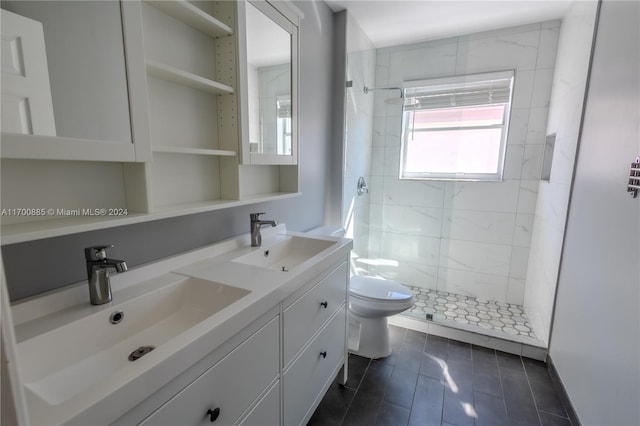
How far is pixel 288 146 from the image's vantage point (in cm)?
168

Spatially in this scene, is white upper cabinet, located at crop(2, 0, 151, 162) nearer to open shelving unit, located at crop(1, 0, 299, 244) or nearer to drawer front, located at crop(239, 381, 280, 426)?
open shelving unit, located at crop(1, 0, 299, 244)

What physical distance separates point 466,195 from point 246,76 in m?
2.25

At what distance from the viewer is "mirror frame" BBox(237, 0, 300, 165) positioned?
126 cm

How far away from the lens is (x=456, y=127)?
2682 millimetres

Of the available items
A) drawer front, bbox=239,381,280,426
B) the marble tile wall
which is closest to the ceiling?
the marble tile wall

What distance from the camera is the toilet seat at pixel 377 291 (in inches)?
75.2

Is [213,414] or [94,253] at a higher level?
[94,253]

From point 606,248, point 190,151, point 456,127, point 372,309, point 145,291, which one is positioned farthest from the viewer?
point 456,127

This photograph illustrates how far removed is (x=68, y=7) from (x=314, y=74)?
4.63 ft

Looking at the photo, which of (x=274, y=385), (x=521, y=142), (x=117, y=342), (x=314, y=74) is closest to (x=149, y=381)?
(x=117, y=342)

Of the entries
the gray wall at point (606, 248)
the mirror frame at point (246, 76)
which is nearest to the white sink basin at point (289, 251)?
the mirror frame at point (246, 76)

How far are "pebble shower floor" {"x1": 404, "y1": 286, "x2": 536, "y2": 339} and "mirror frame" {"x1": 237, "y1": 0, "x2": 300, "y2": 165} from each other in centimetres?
172

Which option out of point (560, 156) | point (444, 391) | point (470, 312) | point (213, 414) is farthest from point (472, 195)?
point (213, 414)

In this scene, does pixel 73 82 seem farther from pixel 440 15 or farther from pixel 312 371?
pixel 440 15
